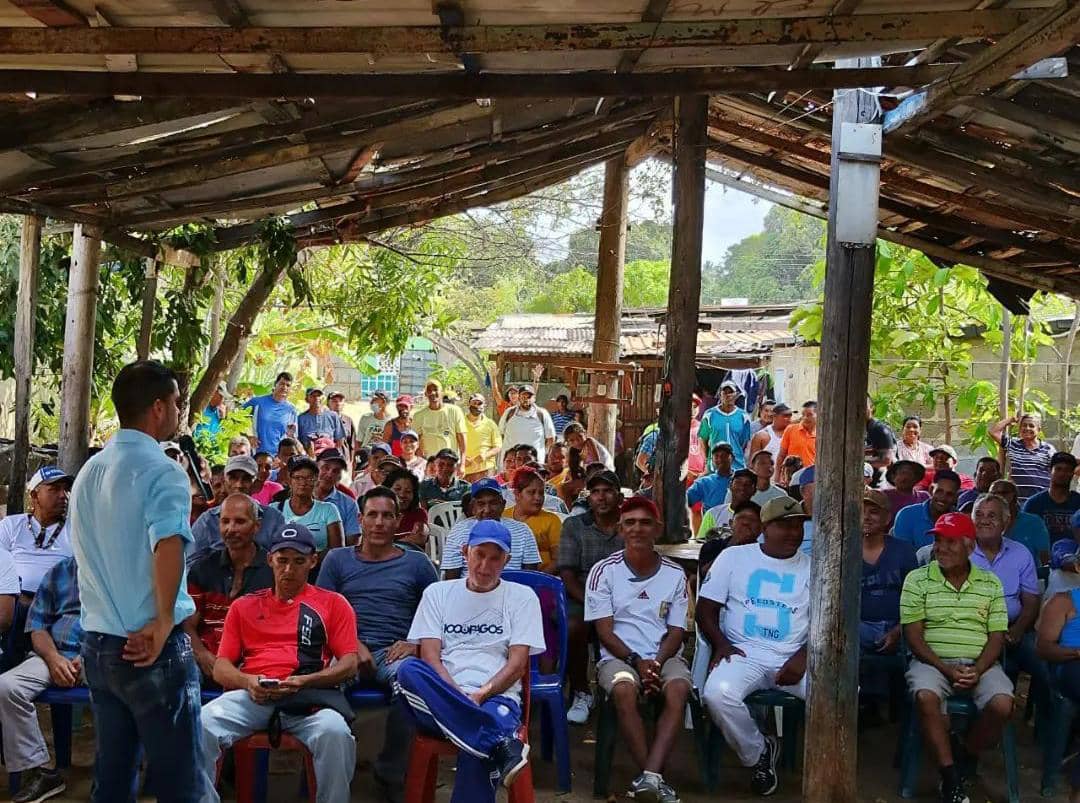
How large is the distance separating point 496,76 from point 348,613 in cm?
233

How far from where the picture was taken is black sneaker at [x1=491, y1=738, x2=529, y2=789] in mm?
4320

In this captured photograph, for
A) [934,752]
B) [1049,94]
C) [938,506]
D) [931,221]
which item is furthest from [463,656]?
[931,221]

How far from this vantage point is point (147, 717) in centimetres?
331

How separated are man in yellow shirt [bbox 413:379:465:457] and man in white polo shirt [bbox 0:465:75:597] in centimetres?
563

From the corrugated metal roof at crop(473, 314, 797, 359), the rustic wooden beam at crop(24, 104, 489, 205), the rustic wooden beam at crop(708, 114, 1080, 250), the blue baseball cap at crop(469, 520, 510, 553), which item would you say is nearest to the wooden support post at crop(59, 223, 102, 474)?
the rustic wooden beam at crop(24, 104, 489, 205)

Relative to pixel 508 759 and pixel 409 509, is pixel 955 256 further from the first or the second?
pixel 508 759

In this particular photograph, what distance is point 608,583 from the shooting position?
18.7 feet

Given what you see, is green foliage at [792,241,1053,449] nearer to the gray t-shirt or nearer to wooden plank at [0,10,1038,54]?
the gray t-shirt

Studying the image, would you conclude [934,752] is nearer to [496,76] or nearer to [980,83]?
[980,83]

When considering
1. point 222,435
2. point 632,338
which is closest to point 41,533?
point 222,435

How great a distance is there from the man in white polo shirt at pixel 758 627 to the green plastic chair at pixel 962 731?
1.96 feet

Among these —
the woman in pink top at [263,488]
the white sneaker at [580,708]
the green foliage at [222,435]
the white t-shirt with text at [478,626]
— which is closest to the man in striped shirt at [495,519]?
the white sneaker at [580,708]

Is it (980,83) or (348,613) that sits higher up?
(980,83)

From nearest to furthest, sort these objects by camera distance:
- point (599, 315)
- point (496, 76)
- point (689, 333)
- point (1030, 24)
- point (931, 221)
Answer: point (1030, 24) → point (496, 76) → point (689, 333) → point (931, 221) → point (599, 315)
